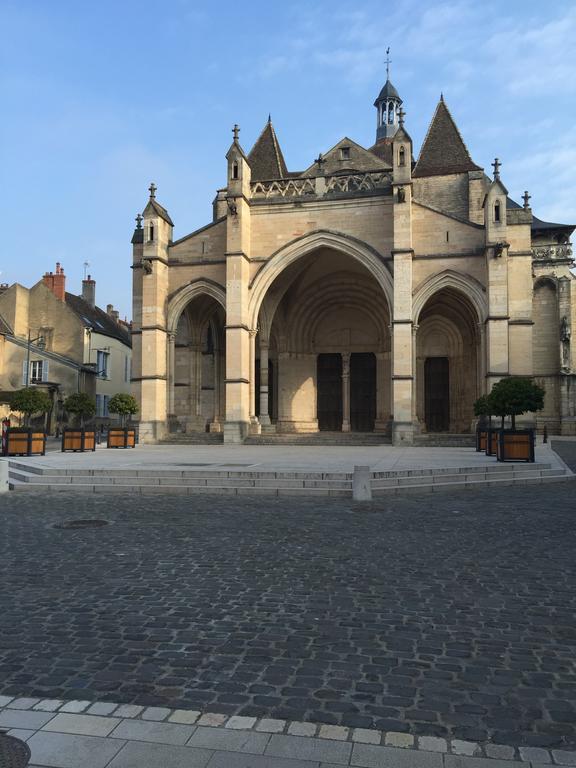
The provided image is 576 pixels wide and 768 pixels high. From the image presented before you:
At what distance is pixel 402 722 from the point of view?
261 cm

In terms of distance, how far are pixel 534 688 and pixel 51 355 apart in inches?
1316

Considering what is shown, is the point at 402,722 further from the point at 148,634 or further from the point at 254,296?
the point at 254,296

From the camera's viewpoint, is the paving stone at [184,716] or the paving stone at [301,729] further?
the paving stone at [184,716]

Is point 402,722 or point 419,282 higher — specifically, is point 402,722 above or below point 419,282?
below

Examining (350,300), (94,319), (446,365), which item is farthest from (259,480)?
(94,319)

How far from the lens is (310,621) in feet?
12.9

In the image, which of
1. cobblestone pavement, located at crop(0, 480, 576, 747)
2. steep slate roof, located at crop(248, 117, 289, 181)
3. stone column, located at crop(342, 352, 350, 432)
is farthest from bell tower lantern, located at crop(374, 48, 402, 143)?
Answer: cobblestone pavement, located at crop(0, 480, 576, 747)

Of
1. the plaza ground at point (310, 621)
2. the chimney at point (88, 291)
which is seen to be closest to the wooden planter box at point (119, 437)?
the plaza ground at point (310, 621)

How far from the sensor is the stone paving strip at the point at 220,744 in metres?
2.27

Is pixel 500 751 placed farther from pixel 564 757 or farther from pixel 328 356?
pixel 328 356

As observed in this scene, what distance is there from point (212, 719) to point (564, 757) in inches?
57.7

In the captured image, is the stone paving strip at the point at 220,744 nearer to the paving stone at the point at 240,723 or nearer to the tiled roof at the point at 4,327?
the paving stone at the point at 240,723

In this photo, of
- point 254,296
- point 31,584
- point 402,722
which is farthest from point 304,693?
point 254,296

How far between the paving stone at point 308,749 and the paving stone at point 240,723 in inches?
5.6
